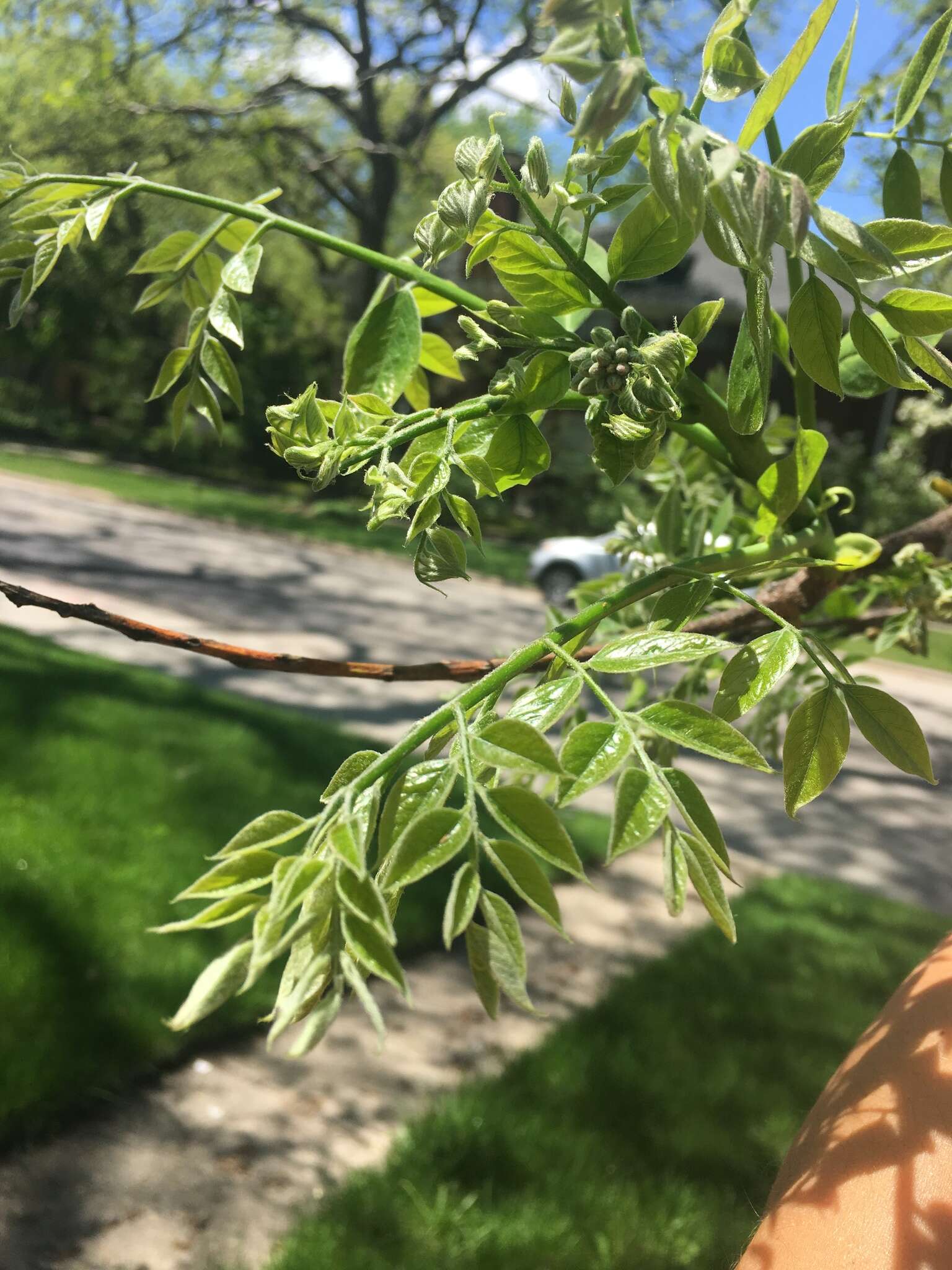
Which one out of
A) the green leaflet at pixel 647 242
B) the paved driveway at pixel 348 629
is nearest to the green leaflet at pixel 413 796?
the green leaflet at pixel 647 242

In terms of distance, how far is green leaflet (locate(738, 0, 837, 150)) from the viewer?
542mm

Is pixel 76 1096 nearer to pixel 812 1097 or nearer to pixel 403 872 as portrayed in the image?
pixel 812 1097

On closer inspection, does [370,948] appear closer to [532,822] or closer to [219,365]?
[532,822]

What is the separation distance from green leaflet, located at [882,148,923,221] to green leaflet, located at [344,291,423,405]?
1.38ft

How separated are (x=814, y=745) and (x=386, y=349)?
460mm

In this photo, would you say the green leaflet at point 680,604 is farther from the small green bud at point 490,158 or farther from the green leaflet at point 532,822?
the small green bud at point 490,158

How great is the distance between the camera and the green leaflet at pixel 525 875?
527 mm

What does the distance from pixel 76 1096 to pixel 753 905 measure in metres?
3.39

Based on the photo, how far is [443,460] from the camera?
2.08ft

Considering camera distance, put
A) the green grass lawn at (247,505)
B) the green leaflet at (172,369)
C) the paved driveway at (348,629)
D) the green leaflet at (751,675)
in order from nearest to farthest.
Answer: the green leaflet at (751,675) < the green leaflet at (172,369) < the paved driveway at (348,629) < the green grass lawn at (247,505)

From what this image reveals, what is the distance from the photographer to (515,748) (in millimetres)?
565

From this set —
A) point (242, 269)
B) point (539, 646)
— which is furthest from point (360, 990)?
point (242, 269)

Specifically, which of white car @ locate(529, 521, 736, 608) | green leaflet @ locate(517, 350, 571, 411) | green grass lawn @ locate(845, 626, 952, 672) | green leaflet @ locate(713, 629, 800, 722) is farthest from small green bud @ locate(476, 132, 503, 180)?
white car @ locate(529, 521, 736, 608)

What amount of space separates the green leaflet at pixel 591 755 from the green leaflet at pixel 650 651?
0.13 ft
